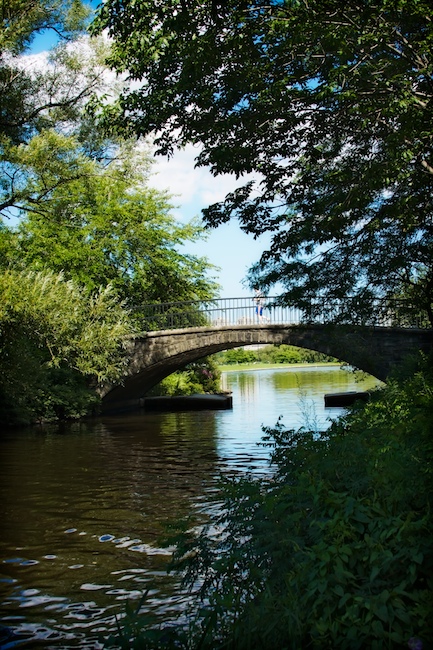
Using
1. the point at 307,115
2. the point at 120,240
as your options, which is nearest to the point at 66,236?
the point at 120,240

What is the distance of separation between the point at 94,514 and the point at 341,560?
19.8ft

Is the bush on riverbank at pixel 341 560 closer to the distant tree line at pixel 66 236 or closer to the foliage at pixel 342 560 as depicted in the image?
the foliage at pixel 342 560

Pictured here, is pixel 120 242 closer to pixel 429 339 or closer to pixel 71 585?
pixel 429 339

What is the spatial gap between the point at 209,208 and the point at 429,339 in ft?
38.6

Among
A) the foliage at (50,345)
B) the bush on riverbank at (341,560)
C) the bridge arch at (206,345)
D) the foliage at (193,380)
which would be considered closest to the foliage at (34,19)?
the foliage at (50,345)

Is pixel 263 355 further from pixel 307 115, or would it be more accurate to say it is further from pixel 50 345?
pixel 307 115

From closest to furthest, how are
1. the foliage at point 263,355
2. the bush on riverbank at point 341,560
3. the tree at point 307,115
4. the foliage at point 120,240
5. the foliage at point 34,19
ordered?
the bush on riverbank at point 341,560 → the tree at point 307,115 → the foliage at point 34,19 → the foliage at point 120,240 → the foliage at point 263,355

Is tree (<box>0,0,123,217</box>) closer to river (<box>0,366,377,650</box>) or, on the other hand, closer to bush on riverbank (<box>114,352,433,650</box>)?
river (<box>0,366,377,650</box>)

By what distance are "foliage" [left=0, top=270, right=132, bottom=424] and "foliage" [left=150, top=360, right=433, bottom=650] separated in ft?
45.9

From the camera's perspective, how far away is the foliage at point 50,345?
17484 mm

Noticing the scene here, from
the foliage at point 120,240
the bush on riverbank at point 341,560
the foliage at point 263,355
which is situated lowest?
the bush on riverbank at point 341,560

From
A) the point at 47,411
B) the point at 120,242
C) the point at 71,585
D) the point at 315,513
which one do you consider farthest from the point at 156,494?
the point at 120,242

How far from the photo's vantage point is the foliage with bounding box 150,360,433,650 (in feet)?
8.91

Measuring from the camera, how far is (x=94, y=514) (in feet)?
28.0
